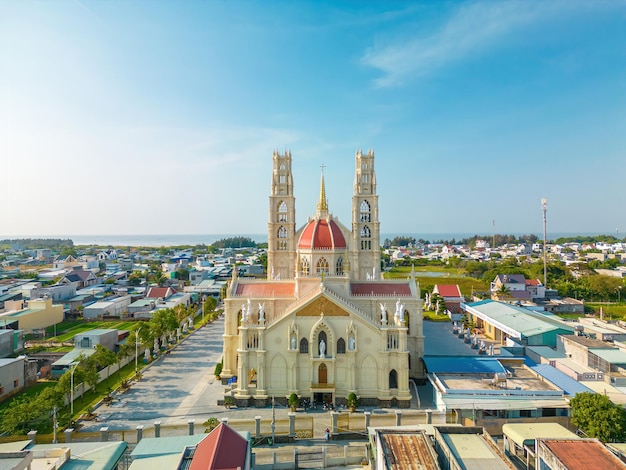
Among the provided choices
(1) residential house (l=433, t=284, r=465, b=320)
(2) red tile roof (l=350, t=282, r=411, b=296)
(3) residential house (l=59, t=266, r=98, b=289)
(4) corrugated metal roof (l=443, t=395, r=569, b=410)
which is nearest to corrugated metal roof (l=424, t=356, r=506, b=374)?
(4) corrugated metal roof (l=443, t=395, r=569, b=410)

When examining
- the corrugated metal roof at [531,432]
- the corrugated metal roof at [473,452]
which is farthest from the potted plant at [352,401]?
the corrugated metal roof at [531,432]

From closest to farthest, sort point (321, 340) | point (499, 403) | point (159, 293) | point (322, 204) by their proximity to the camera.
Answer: point (499, 403) → point (321, 340) → point (322, 204) → point (159, 293)

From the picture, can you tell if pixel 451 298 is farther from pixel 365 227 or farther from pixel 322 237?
pixel 322 237

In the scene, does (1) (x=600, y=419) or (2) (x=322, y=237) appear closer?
(1) (x=600, y=419)

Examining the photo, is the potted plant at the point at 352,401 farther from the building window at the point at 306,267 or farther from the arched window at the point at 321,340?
the building window at the point at 306,267

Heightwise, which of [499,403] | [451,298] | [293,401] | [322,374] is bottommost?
[293,401]

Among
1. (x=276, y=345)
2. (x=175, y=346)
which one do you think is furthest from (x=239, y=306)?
(x=175, y=346)

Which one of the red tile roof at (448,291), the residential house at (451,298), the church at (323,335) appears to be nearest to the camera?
the church at (323,335)

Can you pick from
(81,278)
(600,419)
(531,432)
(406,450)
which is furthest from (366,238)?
(81,278)
